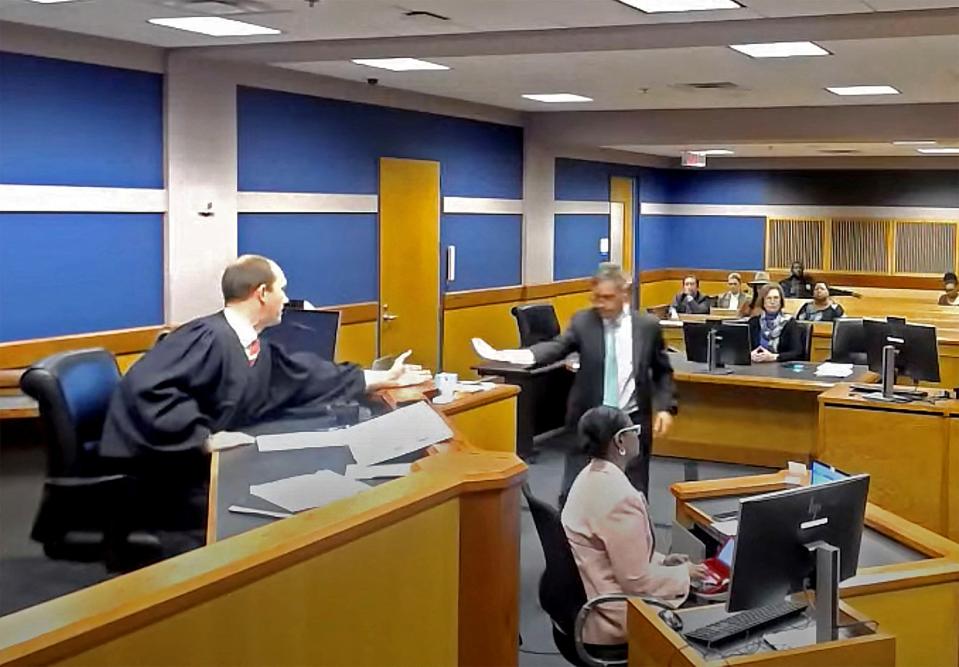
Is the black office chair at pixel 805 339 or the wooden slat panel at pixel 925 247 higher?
→ the wooden slat panel at pixel 925 247

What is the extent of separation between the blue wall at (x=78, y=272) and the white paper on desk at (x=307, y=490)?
3.94 meters

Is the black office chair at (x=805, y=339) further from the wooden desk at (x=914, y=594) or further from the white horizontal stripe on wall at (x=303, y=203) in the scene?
the wooden desk at (x=914, y=594)

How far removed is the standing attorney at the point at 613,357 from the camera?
5.33 meters

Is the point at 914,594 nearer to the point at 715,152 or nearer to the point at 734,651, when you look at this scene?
the point at 734,651

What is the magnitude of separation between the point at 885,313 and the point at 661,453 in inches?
185

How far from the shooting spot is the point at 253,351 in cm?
374

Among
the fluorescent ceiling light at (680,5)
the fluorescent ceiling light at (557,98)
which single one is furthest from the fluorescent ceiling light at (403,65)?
the fluorescent ceiling light at (680,5)

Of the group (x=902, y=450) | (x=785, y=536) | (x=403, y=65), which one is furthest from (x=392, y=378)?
(x=403, y=65)

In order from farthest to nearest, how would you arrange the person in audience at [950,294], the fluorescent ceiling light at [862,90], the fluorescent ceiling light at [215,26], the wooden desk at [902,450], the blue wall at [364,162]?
the person in audience at [950,294] < the fluorescent ceiling light at [862,90] < the blue wall at [364,162] < the fluorescent ceiling light at [215,26] < the wooden desk at [902,450]

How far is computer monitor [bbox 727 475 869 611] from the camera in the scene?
111 inches

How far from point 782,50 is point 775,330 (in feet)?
7.93

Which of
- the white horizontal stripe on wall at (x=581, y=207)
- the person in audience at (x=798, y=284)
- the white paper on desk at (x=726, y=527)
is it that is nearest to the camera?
the white paper on desk at (x=726, y=527)

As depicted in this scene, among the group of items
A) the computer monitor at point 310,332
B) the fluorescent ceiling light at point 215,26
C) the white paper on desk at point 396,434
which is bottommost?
the white paper on desk at point 396,434

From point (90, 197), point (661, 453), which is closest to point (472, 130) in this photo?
point (661, 453)
